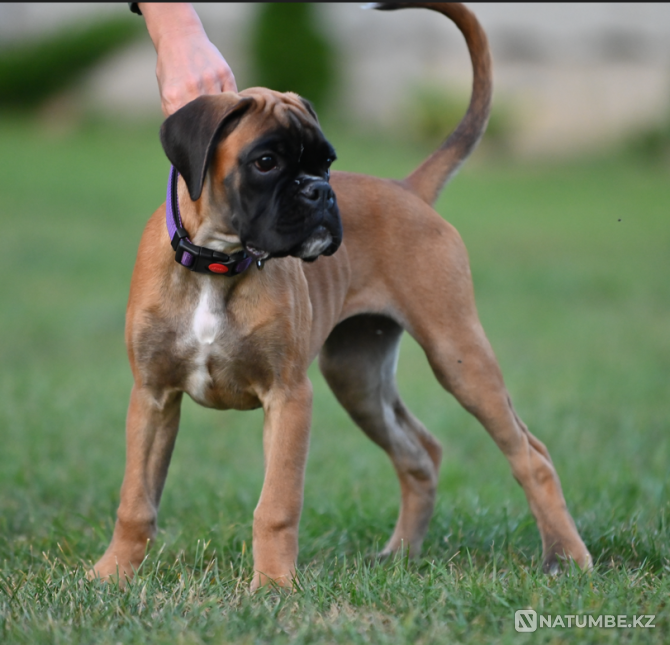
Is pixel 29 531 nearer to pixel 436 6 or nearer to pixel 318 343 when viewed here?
pixel 318 343

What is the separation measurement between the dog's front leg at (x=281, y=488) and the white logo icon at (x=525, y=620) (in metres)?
0.85

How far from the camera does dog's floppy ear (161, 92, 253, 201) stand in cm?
312

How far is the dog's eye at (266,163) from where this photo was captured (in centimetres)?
320

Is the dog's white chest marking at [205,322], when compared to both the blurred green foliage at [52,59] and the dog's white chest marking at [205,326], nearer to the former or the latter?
the dog's white chest marking at [205,326]

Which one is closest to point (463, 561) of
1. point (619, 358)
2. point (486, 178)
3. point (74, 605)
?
point (74, 605)

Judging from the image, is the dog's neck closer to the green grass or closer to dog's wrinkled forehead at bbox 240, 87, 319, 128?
dog's wrinkled forehead at bbox 240, 87, 319, 128

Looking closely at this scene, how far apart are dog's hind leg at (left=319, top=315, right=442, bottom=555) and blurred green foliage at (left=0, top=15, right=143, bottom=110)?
19.7 metres

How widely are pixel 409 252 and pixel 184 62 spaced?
1242 millimetres

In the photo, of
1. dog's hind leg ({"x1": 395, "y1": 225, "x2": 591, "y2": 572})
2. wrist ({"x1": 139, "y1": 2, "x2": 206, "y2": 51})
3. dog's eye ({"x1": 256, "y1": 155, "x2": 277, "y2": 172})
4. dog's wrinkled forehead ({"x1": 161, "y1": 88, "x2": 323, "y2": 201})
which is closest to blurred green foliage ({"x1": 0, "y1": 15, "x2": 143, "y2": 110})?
wrist ({"x1": 139, "y1": 2, "x2": 206, "y2": 51})

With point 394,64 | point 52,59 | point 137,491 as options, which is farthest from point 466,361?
point 394,64

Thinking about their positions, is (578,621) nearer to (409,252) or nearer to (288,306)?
(288,306)

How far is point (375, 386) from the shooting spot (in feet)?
14.5

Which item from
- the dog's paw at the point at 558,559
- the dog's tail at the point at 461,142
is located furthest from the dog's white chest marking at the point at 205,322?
the dog's paw at the point at 558,559

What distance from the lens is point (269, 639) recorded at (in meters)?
2.73
